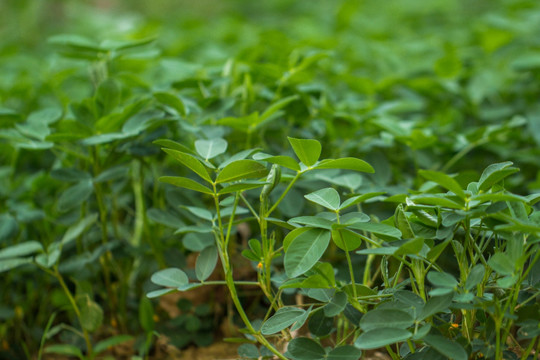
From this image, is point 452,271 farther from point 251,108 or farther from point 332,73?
point 332,73

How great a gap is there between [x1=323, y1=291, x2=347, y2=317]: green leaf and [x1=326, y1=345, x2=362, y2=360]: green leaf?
0.16ft

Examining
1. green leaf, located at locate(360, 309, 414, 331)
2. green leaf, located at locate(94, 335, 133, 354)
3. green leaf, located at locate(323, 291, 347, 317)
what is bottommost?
green leaf, located at locate(94, 335, 133, 354)

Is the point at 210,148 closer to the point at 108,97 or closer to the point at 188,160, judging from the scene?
the point at 188,160

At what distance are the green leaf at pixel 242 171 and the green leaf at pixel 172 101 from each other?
1.09 feet

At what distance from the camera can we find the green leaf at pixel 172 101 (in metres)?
0.98

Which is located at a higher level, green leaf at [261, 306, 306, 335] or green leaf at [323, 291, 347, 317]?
green leaf at [323, 291, 347, 317]

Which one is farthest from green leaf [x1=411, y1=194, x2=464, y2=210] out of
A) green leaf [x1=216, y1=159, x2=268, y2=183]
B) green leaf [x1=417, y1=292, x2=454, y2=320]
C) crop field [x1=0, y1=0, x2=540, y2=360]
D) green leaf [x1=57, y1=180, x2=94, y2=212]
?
green leaf [x1=57, y1=180, x2=94, y2=212]

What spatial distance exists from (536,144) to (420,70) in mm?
485

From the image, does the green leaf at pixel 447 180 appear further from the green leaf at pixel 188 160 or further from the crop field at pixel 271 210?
the green leaf at pixel 188 160

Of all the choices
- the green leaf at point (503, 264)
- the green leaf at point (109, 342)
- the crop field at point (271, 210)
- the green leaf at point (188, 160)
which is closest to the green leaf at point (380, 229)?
the crop field at point (271, 210)

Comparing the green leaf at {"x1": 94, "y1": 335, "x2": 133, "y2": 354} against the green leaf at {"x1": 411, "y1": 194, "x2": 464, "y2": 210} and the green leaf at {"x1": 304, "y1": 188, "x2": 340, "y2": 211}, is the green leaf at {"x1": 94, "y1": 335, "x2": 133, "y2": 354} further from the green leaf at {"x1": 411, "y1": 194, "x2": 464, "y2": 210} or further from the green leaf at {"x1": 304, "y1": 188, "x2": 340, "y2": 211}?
the green leaf at {"x1": 411, "y1": 194, "x2": 464, "y2": 210}

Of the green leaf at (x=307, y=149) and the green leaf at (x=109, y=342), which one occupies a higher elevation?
the green leaf at (x=307, y=149)

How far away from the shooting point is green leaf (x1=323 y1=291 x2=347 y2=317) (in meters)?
0.67

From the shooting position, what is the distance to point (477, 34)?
6.70 ft
